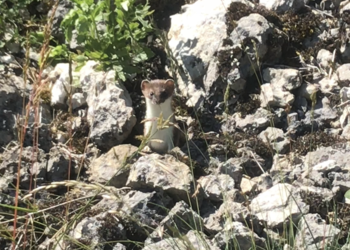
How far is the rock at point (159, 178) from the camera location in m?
4.42

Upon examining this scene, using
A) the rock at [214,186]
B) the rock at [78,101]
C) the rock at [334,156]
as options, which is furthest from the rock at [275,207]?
the rock at [78,101]

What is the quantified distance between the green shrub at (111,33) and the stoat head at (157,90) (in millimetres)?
196

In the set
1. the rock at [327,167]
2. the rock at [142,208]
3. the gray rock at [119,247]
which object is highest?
the rock at [327,167]

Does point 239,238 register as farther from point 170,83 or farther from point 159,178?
point 170,83

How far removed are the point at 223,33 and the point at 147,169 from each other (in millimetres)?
1669

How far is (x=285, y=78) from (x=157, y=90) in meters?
Answer: 1.06

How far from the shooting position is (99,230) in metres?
4.20

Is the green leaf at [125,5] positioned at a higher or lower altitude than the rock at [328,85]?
higher

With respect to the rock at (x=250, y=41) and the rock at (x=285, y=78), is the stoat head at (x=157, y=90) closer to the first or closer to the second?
the rock at (x=250, y=41)

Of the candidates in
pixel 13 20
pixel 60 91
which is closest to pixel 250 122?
pixel 60 91

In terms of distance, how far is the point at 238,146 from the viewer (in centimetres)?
500

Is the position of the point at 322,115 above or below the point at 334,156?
above

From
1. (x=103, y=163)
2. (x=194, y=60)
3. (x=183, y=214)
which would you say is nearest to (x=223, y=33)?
(x=194, y=60)

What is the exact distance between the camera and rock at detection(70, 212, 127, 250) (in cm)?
417
